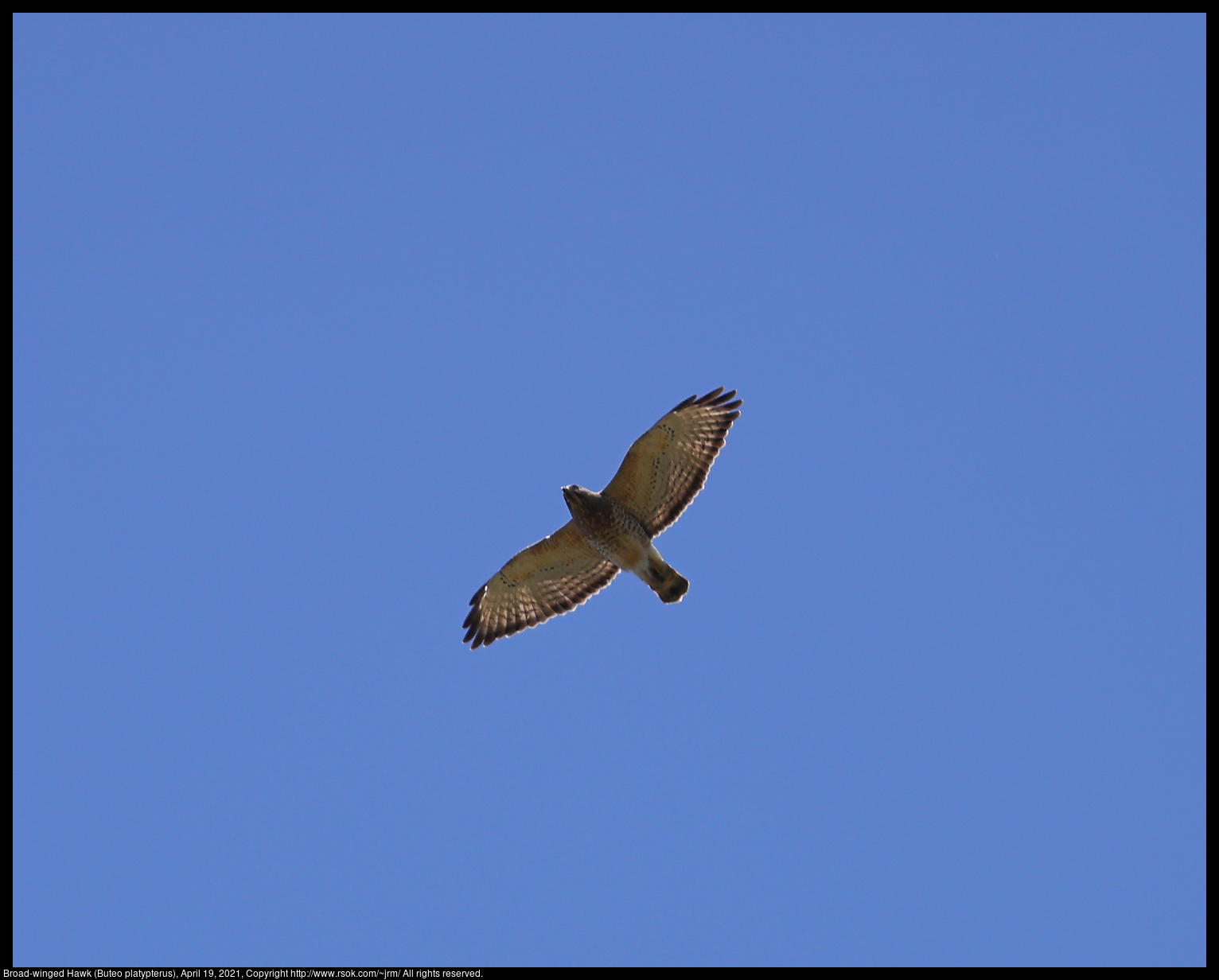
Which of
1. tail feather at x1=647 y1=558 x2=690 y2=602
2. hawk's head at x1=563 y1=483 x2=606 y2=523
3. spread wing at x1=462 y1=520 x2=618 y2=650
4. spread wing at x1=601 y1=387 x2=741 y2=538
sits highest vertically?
spread wing at x1=601 y1=387 x2=741 y2=538

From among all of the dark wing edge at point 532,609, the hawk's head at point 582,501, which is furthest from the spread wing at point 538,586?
the hawk's head at point 582,501

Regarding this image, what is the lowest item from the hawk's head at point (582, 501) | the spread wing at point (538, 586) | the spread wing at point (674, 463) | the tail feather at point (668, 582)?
the tail feather at point (668, 582)

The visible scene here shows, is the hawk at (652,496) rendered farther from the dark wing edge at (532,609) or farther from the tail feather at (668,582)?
the dark wing edge at (532,609)

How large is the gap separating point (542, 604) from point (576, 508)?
160 centimetres

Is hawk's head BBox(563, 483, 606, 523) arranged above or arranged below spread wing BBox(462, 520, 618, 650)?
above

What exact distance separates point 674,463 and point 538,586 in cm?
222

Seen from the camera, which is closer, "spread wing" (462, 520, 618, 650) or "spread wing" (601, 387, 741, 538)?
"spread wing" (601, 387, 741, 538)

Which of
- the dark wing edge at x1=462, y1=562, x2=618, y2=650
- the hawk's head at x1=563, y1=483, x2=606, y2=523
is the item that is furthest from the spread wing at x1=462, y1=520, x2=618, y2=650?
the hawk's head at x1=563, y1=483, x2=606, y2=523

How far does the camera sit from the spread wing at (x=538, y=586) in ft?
44.2

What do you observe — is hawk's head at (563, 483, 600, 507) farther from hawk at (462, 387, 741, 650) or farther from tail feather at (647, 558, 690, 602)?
tail feather at (647, 558, 690, 602)

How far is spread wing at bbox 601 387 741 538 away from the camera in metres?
12.9

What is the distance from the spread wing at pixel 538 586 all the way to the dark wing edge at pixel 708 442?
0.95 metres
